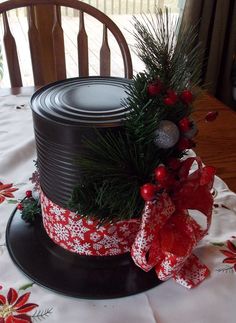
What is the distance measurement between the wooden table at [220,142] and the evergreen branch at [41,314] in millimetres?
405

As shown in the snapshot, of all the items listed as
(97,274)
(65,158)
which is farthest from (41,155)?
(97,274)

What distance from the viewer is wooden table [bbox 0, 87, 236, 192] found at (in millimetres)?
750

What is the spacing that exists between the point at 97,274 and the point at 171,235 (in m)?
0.11

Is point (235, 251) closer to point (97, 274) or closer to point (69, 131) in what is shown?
point (97, 274)

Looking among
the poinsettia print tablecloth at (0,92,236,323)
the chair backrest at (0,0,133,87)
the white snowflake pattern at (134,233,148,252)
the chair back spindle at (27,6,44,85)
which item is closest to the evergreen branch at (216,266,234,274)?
the poinsettia print tablecloth at (0,92,236,323)

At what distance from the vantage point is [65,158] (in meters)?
A: 0.44

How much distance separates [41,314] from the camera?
1.50 feet

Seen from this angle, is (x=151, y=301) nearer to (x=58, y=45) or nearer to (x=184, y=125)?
(x=184, y=125)

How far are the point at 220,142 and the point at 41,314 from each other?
53 centimetres

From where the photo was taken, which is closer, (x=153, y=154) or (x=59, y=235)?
(x=153, y=154)

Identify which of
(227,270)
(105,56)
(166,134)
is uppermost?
(166,134)

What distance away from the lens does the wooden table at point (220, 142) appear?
75 centimetres

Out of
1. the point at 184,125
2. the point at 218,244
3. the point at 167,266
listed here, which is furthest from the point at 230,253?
the point at 184,125

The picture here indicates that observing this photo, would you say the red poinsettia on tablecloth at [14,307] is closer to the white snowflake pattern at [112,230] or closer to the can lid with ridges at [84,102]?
the white snowflake pattern at [112,230]
